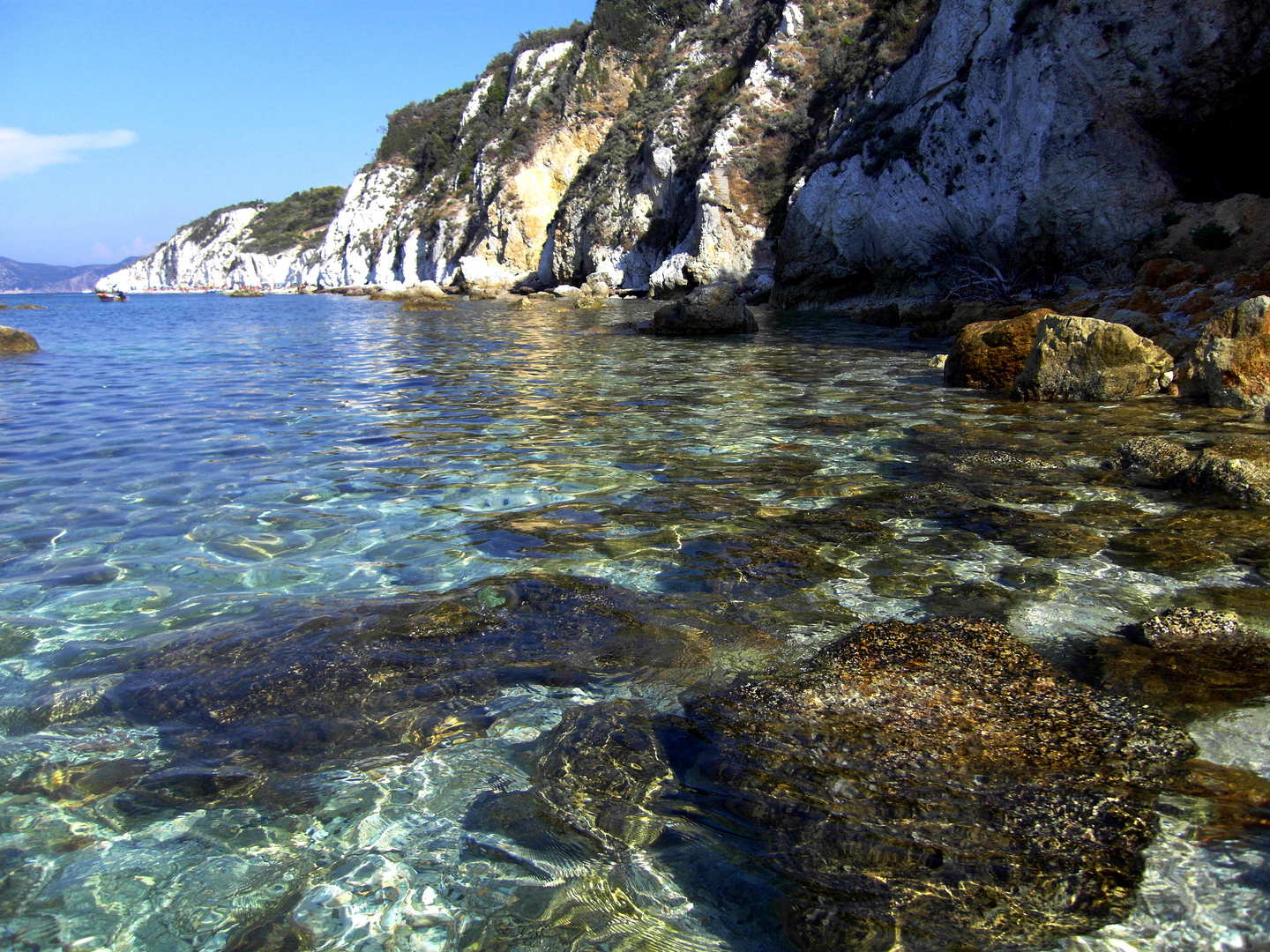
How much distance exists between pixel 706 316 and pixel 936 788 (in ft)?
49.0

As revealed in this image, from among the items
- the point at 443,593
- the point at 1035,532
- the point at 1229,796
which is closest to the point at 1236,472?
the point at 1035,532

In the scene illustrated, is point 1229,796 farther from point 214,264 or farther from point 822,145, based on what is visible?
point 214,264

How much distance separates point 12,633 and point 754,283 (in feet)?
85.5

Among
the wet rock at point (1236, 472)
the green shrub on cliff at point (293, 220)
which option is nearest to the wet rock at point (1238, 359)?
the wet rock at point (1236, 472)

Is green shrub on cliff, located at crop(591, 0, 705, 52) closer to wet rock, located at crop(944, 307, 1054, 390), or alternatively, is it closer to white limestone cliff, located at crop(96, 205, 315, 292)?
wet rock, located at crop(944, 307, 1054, 390)

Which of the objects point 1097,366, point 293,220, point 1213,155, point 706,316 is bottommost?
point 1097,366

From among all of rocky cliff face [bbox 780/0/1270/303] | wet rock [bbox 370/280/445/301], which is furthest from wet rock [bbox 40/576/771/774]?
wet rock [bbox 370/280/445/301]

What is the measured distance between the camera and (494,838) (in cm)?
205

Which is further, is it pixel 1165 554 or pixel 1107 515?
pixel 1107 515

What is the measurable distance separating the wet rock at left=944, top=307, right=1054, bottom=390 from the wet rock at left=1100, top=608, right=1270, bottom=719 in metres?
6.41

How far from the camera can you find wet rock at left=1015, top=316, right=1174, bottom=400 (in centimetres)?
793

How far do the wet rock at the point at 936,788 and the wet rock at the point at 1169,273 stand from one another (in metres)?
11.3

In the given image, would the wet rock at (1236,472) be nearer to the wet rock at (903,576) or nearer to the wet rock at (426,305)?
the wet rock at (903,576)

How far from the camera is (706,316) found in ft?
53.5
